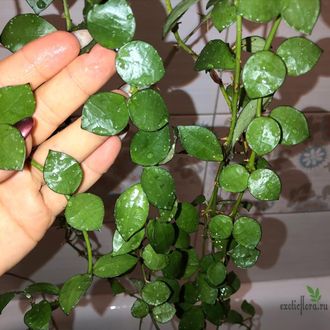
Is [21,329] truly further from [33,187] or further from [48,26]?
[48,26]

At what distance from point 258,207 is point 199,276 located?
0.43m

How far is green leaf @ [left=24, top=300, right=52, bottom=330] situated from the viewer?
1.51ft

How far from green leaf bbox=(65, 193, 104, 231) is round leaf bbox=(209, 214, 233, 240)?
0.36ft

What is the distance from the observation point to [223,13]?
1.08ft

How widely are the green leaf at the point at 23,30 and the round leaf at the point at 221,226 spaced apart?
0.22 m

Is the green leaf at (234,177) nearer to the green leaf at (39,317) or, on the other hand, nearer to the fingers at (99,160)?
the fingers at (99,160)

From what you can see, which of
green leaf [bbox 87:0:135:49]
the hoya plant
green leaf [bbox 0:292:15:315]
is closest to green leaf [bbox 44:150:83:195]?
the hoya plant

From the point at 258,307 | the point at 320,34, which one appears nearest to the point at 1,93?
the point at 320,34

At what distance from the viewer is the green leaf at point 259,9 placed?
27cm

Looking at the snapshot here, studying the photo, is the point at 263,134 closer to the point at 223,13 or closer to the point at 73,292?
the point at 223,13

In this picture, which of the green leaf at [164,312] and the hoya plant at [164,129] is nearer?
the hoya plant at [164,129]

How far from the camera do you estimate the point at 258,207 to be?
0.92m

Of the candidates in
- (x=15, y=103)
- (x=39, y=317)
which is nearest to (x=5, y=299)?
(x=39, y=317)

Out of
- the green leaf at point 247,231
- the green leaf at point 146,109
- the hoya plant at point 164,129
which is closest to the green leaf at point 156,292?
the hoya plant at point 164,129
